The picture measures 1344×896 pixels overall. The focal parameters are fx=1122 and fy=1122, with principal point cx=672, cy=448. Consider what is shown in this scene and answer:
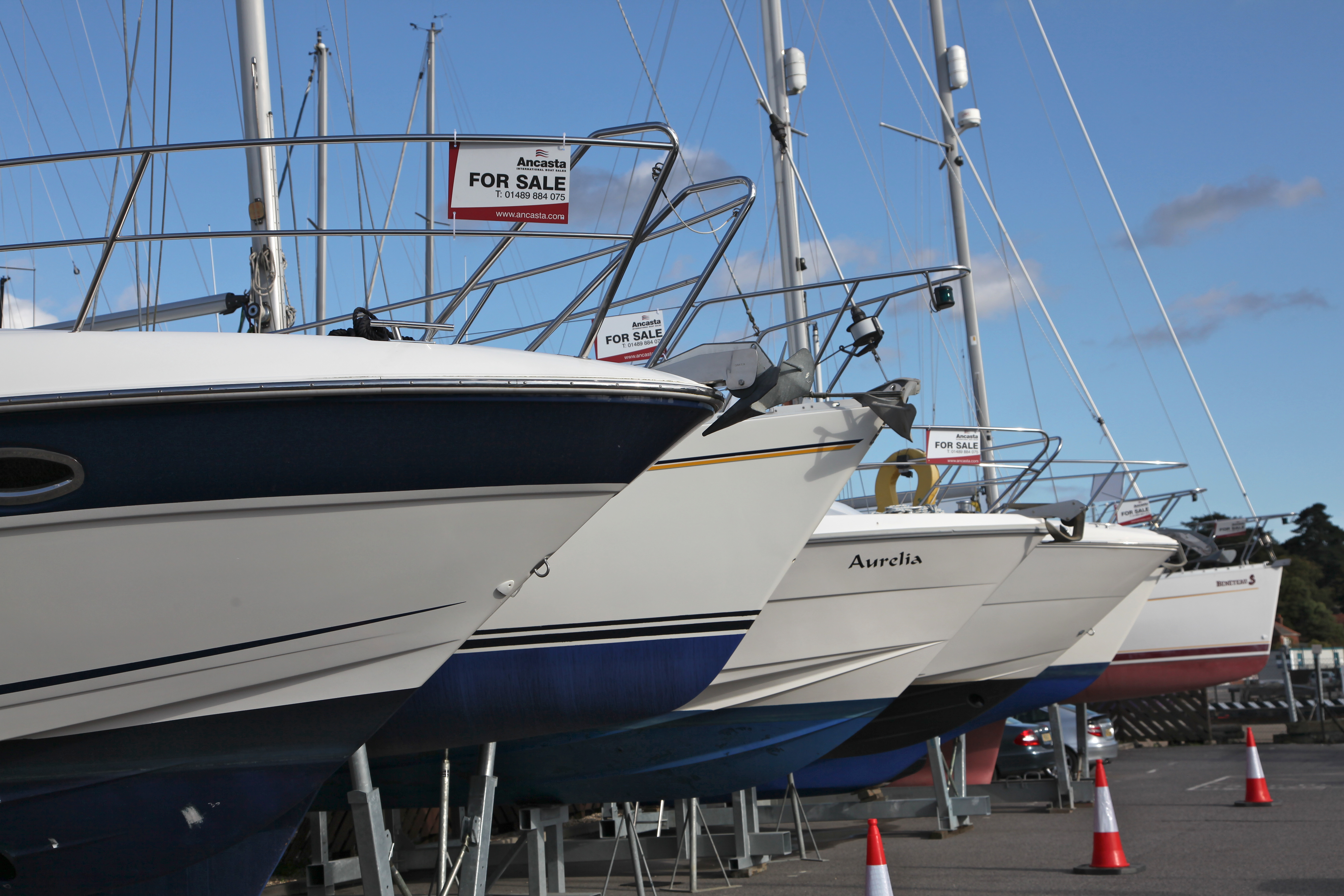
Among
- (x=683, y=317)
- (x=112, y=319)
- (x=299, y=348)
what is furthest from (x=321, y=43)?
(x=299, y=348)

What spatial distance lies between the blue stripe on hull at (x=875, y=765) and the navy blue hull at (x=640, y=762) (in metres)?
1.81

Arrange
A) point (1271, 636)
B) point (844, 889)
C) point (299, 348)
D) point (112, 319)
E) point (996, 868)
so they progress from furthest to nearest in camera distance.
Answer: point (1271, 636), point (996, 868), point (844, 889), point (112, 319), point (299, 348)

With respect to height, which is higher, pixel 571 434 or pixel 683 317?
pixel 683 317

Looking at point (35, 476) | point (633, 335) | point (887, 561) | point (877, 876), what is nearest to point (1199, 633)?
point (887, 561)

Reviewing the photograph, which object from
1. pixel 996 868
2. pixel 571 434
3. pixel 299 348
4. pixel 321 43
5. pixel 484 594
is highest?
pixel 321 43

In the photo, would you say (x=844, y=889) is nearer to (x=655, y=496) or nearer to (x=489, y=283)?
(x=655, y=496)

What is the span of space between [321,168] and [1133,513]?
11498mm

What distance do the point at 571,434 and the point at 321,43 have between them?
46.8ft

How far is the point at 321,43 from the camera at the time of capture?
613 inches

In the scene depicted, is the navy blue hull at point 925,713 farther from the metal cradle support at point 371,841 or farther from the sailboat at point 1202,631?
the sailboat at point 1202,631

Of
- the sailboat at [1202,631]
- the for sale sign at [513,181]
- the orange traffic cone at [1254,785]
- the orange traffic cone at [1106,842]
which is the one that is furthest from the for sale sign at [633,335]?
the sailboat at [1202,631]

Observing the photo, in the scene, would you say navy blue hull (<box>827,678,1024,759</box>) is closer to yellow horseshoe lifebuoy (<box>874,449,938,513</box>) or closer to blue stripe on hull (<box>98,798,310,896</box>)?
yellow horseshoe lifebuoy (<box>874,449,938,513</box>)

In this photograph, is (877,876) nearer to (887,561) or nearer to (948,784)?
Answer: (887,561)

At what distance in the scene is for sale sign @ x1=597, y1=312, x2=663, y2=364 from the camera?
22.3 feet
